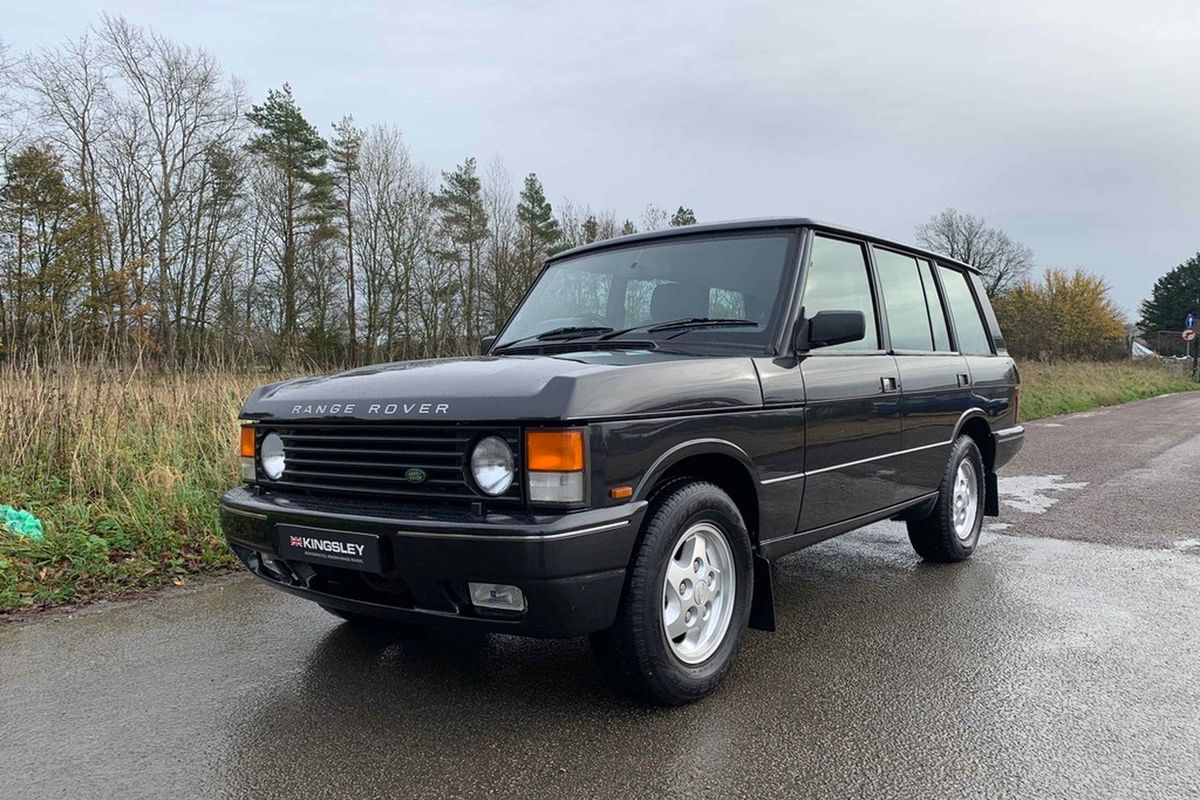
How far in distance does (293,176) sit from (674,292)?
101ft

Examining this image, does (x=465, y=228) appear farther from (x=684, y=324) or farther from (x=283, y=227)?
(x=684, y=324)

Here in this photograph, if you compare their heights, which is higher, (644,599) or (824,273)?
(824,273)

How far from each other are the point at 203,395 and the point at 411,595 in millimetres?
5491

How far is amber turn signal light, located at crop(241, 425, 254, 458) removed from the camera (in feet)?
10.8

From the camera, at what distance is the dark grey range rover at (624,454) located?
2.50m

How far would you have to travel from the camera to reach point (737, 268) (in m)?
3.67

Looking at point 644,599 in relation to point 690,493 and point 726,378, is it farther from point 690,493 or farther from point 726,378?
point 726,378

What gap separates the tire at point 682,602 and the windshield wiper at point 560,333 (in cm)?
108

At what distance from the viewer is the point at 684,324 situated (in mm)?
3537

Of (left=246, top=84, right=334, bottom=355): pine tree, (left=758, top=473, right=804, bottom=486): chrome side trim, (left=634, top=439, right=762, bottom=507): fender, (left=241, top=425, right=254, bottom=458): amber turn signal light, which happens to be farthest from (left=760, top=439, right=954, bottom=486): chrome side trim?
(left=246, top=84, right=334, bottom=355): pine tree

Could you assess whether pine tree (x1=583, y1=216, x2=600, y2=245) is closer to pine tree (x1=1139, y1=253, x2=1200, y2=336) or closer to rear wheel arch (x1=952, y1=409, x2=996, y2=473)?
rear wheel arch (x1=952, y1=409, x2=996, y2=473)

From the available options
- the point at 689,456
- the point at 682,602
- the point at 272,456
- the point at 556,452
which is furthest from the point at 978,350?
the point at 272,456

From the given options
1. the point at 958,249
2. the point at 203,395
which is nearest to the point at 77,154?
the point at 203,395

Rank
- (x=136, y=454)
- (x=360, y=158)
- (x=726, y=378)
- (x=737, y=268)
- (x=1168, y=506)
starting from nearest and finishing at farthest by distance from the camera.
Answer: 1. (x=726, y=378)
2. (x=737, y=268)
3. (x=136, y=454)
4. (x=1168, y=506)
5. (x=360, y=158)
